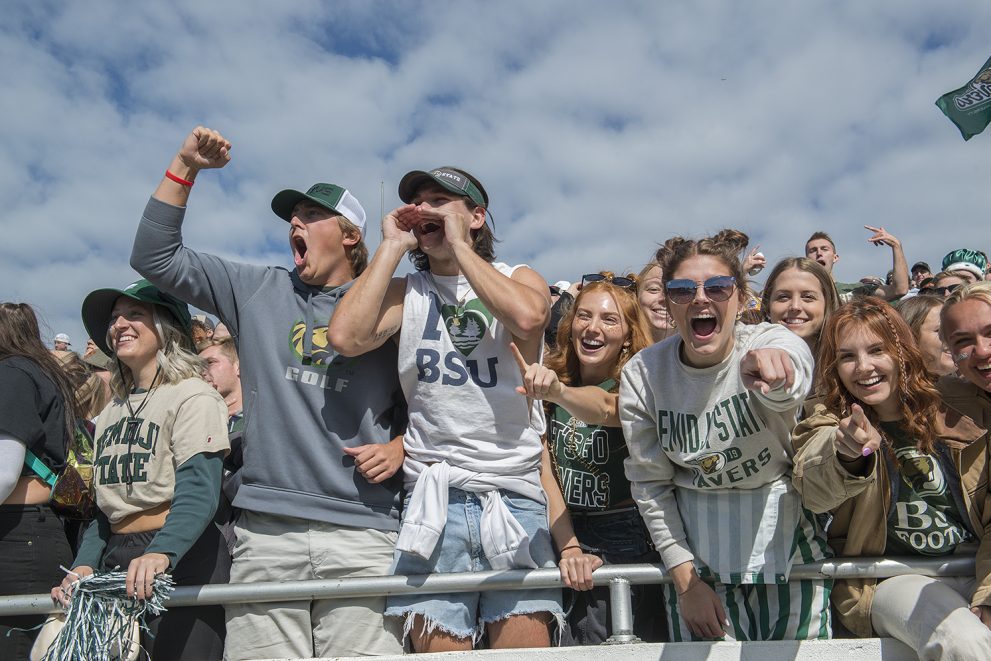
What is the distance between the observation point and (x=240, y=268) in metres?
3.31

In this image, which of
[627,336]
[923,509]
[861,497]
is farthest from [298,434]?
[923,509]

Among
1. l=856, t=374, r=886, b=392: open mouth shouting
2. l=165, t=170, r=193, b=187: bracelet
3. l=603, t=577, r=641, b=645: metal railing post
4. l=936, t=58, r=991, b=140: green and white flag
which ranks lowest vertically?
l=603, t=577, r=641, b=645: metal railing post

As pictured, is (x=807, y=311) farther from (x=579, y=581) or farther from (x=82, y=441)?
(x=82, y=441)

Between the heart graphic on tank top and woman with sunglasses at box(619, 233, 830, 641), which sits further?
the heart graphic on tank top

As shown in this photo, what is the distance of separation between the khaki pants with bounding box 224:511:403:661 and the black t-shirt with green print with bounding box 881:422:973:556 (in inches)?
74.6

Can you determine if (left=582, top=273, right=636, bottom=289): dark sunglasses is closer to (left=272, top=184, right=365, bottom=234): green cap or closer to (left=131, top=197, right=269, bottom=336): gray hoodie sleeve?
(left=272, top=184, right=365, bottom=234): green cap

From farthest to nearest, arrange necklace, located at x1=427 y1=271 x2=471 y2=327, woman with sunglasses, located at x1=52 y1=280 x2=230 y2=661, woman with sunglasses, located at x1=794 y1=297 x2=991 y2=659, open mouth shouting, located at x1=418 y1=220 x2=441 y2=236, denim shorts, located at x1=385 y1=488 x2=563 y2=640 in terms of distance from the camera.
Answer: open mouth shouting, located at x1=418 y1=220 x2=441 y2=236
necklace, located at x1=427 y1=271 x2=471 y2=327
woman with sunglasses, located at x1=52 y1=280 x2=230 y2=661
denim shorts, located at x1=385 y1=488 x2=563 y2=640
woman with sunglasses, located at x1=794 y1=297 x2=991 y2=659

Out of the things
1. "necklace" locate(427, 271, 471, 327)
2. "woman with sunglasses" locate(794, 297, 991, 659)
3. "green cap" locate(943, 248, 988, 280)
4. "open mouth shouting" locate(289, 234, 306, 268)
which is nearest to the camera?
"woman with sunglasses" locate(794, 297, 991, 659)

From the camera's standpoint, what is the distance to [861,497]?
2777 mm

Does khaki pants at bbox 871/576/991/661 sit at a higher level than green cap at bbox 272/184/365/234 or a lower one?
lower

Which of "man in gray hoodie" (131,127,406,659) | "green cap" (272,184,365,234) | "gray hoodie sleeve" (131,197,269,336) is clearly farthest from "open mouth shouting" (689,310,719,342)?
"gray hoodie sleeve" (131,197,269,336)

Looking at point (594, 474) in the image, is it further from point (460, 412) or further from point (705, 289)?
point (705, 289)

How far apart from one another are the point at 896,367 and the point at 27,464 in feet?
11.8

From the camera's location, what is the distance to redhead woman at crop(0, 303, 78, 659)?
3121 millimetres
